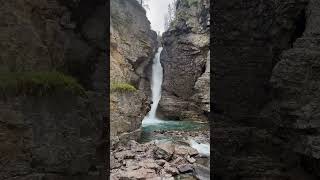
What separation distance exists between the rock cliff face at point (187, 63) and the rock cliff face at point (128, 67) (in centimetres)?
233

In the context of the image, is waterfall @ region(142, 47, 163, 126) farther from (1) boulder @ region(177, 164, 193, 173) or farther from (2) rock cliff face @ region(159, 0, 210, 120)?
(1) boulder @ region(177, 164, 193, 173)

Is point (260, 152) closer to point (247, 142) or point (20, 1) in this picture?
point (247, 142)

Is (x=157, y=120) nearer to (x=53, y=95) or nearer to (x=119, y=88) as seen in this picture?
(x=119, y=88)

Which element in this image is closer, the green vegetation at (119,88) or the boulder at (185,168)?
the boulder at (185,168)

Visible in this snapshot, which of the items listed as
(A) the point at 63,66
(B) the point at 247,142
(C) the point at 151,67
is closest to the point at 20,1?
Result: (A) the point at 63,66

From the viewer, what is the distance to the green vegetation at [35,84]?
3.99 metres

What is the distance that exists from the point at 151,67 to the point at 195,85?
5910 millimetres

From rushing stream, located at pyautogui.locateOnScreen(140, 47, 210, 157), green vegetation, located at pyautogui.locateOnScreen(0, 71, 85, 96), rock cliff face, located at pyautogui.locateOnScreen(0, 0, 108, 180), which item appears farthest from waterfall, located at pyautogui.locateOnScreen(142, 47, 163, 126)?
green vegetation, located at pyautogui.locateOnScreen(0, 71, 85, 96)

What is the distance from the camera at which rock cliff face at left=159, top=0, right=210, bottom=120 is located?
1124 inches

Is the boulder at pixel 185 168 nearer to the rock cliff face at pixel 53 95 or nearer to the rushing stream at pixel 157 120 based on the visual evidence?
the rock cliff face at pixel 53 95

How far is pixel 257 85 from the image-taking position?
15.7 ft

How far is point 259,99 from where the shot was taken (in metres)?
4.76

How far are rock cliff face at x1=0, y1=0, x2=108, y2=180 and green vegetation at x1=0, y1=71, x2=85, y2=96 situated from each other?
0.02 metres

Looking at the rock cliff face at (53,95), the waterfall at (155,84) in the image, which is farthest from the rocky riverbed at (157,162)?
the waterfall at (155,84)
